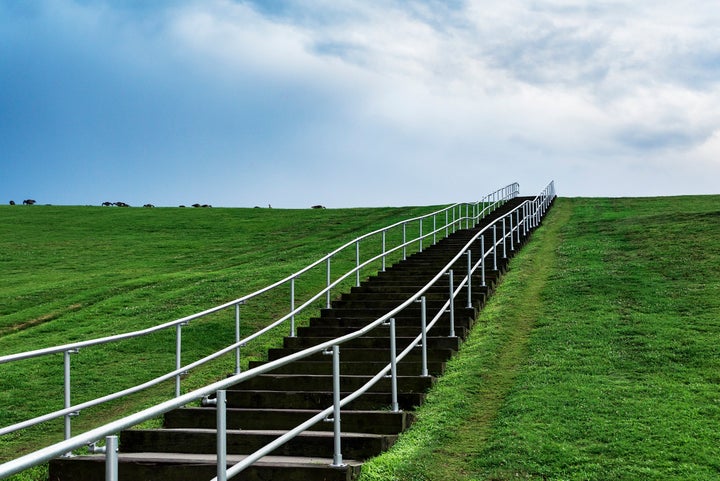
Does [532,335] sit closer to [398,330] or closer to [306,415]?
[398,330]

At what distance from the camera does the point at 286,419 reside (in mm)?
8070

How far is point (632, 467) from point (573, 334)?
4815 millimetres

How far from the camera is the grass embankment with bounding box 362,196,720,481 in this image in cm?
Result: 682

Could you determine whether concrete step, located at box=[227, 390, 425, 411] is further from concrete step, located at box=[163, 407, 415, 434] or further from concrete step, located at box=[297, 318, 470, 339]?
concrete step, located at box=[297, 318, 470, 339]

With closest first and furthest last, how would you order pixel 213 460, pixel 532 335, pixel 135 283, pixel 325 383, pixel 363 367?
pixel 213 460 → pixel 325 383 → pixel 363 367 → pixel 532 335 → pixel 135 283

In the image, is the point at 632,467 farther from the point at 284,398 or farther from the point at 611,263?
the point at 611,263

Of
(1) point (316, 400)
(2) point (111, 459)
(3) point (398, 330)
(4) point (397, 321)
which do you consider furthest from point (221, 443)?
(4) point (397, 321)

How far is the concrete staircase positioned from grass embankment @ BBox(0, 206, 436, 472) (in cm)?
195

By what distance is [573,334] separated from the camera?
11.3m

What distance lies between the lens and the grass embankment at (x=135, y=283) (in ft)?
39.0

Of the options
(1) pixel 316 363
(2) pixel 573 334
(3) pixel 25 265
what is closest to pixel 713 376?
A: (2) pixel 573 334

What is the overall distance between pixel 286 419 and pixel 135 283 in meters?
14.0

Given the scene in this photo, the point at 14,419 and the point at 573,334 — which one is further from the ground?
the point at 573,334

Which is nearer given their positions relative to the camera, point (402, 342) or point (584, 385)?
point (584, 385)
